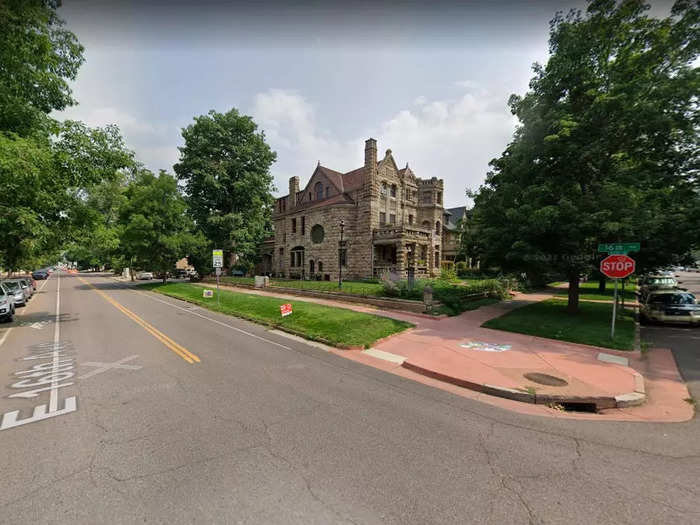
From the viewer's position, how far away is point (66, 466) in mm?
3486

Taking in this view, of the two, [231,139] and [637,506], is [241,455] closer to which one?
[637,506]

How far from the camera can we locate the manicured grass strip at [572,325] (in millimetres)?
9719

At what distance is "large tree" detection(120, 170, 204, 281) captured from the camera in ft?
97.2

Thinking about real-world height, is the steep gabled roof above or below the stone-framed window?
above

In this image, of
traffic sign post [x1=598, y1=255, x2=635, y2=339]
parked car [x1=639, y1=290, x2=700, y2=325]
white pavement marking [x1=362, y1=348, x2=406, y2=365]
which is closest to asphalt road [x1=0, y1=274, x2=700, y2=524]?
white pavement marking [x1=362, y1=348, x2=406, y2=365]

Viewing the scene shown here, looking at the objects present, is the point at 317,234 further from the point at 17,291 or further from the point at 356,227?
the point at 17,291

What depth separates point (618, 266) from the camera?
938 centimetres

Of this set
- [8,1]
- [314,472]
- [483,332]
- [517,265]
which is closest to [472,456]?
[314,472]

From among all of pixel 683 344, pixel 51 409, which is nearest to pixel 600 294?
pixel 683 344

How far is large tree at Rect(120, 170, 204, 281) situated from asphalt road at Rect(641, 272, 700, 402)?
34656mm

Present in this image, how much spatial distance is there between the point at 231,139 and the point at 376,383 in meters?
35.0

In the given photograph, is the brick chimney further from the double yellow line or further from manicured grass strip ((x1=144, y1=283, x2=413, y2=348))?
the double yellow line

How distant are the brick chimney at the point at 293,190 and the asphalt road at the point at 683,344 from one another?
35.2 m

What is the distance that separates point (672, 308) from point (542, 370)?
11.3m
